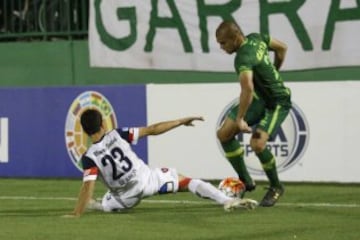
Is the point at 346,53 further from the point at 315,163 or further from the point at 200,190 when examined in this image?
the point at 200,190

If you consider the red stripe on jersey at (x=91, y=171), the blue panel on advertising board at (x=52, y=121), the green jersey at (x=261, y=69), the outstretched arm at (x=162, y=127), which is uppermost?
the green jersey at (x=261, y=69)

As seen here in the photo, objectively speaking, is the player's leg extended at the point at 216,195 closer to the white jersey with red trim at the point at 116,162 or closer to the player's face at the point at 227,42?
the white jersey with red trim at the point at 116,162

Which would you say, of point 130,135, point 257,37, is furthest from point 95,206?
Result: point 257,37

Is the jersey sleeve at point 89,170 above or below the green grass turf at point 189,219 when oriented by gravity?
above

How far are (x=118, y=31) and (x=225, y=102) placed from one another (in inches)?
97.8

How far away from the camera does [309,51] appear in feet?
49.8

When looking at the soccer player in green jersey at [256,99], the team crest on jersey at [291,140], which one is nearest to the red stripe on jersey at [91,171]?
the soccer player in green jersey at [256,99]

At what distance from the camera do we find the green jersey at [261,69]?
37.0 feet

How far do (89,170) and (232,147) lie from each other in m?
1.87

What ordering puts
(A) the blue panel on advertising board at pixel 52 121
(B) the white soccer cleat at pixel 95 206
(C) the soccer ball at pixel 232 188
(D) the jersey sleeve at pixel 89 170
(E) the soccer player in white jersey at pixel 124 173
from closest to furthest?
(D) the jersey sleeve at pixel 89 170 → (E) the soccer player in white jersey at pixel 124 173 → (B) the white soccer cleat at pixel 95 206 → (C) the soccer ball at pixel 232 188 → (A) the blue panel on advertising board at pixel 52 121

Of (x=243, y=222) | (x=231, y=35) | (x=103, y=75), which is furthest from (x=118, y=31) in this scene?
(x=243, y=222)

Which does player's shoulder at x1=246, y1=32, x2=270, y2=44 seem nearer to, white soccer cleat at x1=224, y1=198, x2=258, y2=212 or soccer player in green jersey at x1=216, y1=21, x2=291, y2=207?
soccer player in green jersey at x1=216, y1=21, x2=291, y2=207

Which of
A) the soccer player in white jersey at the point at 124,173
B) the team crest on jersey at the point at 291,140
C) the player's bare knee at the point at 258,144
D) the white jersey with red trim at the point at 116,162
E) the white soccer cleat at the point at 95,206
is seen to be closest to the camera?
the soccer player in white jersey at the point at 124,173

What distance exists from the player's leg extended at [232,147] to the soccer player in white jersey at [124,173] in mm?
849
